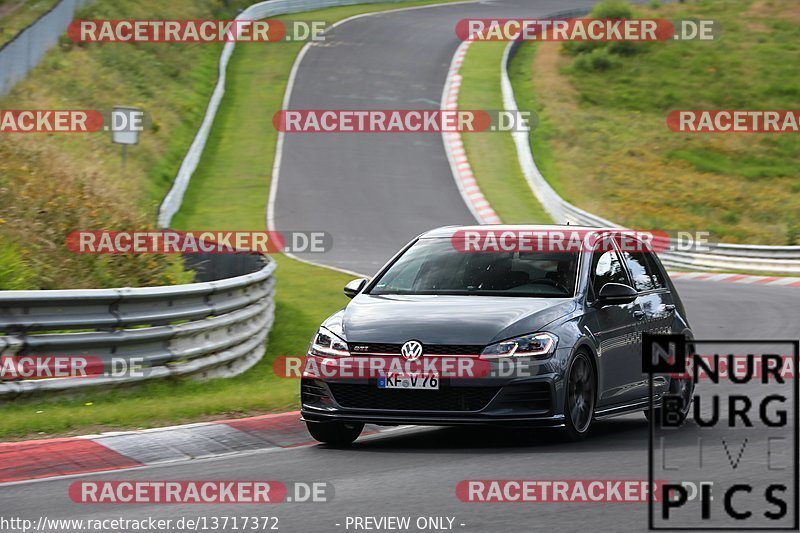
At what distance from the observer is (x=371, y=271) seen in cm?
2598

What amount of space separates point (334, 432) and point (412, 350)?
98cm

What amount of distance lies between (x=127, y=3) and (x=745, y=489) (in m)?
48.2

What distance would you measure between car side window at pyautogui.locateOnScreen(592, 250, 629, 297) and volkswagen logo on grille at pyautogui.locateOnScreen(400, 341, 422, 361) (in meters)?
1.76

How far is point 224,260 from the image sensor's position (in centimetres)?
1642

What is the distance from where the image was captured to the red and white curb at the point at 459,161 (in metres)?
34.5

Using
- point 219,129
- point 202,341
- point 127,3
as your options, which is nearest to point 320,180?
point 219,129

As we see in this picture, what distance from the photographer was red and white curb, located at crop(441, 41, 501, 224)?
34.5 metres

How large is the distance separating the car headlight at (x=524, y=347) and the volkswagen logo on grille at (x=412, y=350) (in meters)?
0.42
